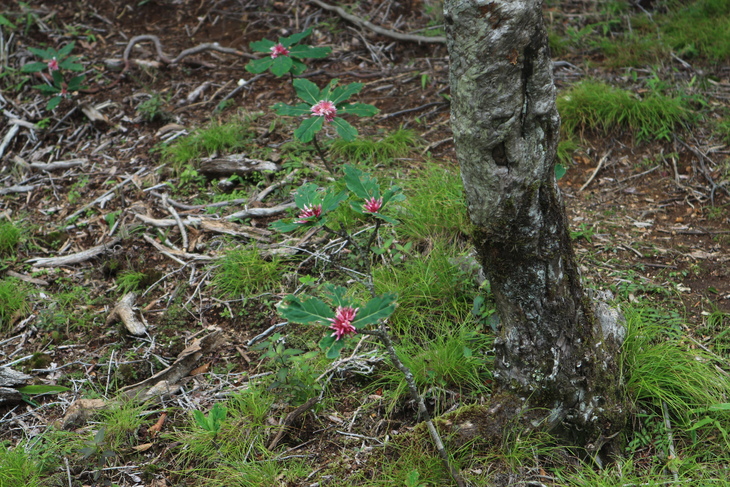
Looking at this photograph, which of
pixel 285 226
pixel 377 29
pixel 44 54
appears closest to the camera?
pixel 285 226

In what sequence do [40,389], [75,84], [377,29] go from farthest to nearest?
[377,29] → [75,84] → [40,389]

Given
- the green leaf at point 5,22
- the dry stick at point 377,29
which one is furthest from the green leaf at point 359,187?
Result: the green leaf at point 5,22

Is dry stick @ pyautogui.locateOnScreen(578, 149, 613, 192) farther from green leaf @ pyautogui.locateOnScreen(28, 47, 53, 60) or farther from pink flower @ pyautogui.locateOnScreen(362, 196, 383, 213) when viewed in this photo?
green leaf @ pyautogui.locateOnScreen(28, 47, 53, 60)

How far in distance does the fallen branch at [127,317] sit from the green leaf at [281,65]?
63.7 inches

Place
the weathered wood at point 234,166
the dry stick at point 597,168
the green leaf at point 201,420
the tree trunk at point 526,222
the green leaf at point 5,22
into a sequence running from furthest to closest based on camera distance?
the green leaf at point 5,22 → the weathered wood at point 234,166 → the dry stick at point 597,168 → the green leaf at point 201,420 → the tree trunk at point 526,222

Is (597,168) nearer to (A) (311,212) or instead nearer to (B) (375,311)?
(A) (311,212)

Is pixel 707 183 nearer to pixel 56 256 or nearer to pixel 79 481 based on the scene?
pixel 79 481

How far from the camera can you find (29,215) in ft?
14.0

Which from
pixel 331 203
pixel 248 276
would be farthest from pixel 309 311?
pixel 248 276

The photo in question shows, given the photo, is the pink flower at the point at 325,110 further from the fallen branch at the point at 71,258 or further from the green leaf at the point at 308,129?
the fallen branch at the point at 71,258

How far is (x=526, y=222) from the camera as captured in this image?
6.77 ft

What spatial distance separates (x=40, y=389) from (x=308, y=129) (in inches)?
75.5

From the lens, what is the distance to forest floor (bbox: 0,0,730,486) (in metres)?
2.94

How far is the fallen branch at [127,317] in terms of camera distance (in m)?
3.20
